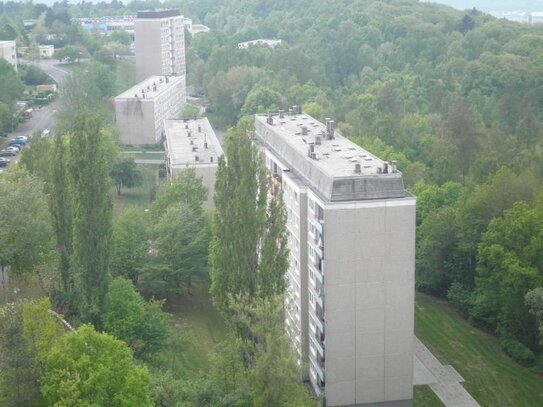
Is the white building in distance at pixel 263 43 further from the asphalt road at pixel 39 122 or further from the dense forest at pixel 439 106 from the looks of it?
the asphalt road at pixel 39 122

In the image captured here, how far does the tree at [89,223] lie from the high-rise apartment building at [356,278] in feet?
20.5

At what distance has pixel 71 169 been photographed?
29.4 meters

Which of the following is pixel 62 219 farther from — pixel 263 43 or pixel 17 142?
pixel 263 43

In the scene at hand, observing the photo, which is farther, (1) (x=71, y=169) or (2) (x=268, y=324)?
(1) (x=71, y=169)

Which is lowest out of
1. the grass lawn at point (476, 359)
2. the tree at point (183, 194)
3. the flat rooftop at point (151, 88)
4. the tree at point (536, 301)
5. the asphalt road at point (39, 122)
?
the grass lawn at point (476, 359)

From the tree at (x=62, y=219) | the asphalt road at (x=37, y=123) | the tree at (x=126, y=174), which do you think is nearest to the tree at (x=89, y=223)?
the tree at (x=62, y=219)

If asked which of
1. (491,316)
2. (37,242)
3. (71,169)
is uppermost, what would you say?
(71,169)

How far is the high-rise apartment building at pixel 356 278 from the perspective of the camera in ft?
85.6

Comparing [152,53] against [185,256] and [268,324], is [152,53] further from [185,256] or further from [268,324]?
[268,324]

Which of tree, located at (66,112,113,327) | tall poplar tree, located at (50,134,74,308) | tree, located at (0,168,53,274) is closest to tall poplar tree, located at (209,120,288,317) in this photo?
tree, located at (66,112,113,327)

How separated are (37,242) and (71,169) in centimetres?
480

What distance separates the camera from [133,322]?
94.4 ft

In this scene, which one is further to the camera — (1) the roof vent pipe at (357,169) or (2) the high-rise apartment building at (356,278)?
(1) the roof vent pipe at (357,169)

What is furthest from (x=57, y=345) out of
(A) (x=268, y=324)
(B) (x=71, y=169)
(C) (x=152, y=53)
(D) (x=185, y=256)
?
(C) (x=152, y=53)
